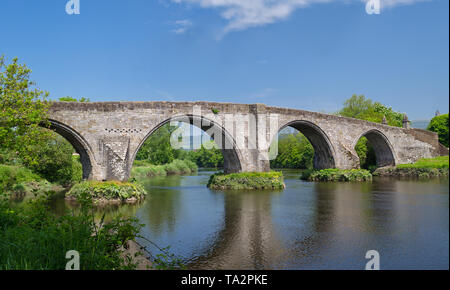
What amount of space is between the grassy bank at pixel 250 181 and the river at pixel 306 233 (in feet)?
23.4

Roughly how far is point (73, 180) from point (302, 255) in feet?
73.1

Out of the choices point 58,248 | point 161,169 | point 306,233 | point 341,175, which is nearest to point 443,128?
point 306,233

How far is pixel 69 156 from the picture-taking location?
22609 mm

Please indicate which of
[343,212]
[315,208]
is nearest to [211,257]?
[343,212]

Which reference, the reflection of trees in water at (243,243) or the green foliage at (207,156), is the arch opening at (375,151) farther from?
the green foliage at (207,156)

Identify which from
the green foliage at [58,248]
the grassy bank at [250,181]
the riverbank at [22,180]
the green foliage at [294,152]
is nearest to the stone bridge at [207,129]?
the grassy bank at [250,181]

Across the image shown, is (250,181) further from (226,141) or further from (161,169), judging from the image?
(161,169)

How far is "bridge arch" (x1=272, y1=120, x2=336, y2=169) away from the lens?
90.5ft

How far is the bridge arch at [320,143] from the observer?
→ 1086 inches

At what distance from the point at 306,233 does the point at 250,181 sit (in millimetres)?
12575

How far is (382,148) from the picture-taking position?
36906 mm

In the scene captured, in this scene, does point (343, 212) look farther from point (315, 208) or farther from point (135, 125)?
point (135, 125)
